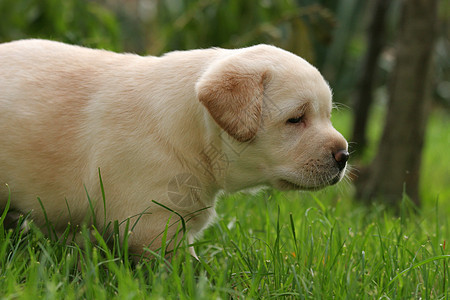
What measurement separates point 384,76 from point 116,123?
9.28m

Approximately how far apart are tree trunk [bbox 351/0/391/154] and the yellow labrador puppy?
151 inches

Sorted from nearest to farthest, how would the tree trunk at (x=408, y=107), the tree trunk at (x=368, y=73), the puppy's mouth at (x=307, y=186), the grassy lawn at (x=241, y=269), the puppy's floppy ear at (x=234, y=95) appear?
the grassy lawn at (x=241, y=269), the puppy's floppy ear at (x=234, y=95), the puppy's mouth at (x=307, y=186), the tree trunk at (x=408, y=107), the tree trunk at (x=368, y=73)

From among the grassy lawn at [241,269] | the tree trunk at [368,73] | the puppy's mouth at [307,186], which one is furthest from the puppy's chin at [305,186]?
the tree trunk at [368,73]

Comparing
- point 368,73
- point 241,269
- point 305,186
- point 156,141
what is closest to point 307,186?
point 305,186

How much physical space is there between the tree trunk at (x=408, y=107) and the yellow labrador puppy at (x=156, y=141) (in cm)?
234

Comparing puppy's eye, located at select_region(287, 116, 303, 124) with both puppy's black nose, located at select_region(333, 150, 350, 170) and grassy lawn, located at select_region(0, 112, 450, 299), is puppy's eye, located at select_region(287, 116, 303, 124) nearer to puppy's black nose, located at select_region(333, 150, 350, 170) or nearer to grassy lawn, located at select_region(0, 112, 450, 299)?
puppy's black nose, located at select_region(333, 150, 350, 170)

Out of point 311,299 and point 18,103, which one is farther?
point 18,103

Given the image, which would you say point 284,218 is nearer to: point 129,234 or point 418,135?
point 129,234

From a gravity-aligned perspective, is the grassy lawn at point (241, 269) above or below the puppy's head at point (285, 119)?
below

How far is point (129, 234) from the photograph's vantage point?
2.38 metres

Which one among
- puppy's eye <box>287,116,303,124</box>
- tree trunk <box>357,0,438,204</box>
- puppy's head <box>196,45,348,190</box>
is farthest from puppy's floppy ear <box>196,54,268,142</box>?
tree trunk <box>357,0,438,204</box>

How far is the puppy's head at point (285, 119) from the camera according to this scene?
2461 millimetres

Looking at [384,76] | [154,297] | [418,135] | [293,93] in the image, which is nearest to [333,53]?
[384,76]

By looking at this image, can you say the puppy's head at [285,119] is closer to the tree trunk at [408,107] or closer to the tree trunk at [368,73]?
the tree trunk at [408,107]
